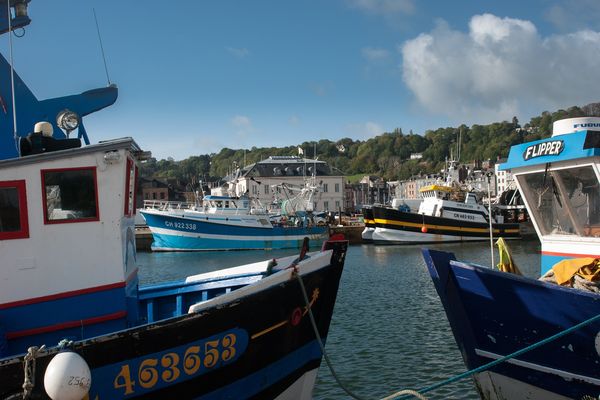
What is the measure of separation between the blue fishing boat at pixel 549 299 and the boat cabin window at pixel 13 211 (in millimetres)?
5020

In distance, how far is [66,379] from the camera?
479 centimetres

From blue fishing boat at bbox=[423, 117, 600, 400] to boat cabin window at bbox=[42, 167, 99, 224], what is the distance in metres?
4.34

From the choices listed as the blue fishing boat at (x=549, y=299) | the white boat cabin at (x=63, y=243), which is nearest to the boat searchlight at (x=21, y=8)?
the white boat cabin at (x=63, y=243)

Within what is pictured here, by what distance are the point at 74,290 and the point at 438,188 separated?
46.2 meters

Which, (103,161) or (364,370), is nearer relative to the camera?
(103,161)

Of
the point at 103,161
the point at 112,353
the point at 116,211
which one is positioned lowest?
the point at 112,353

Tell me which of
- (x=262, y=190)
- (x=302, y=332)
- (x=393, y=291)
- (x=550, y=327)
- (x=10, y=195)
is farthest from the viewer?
(x=262, y=190)

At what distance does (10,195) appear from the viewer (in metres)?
6.43

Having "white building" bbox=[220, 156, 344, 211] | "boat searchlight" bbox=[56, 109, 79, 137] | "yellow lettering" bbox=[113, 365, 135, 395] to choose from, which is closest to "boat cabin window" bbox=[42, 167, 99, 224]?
"yellow lettering" bbox=[113, 365, 135, 395]

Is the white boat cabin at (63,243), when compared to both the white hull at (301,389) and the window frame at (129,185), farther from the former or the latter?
the white hull at (301,389)

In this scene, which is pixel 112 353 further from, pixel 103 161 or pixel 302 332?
pixel 302 332

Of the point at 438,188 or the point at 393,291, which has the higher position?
the point at 438,188

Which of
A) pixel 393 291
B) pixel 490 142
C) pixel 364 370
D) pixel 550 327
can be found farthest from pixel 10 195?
pixel 490 142

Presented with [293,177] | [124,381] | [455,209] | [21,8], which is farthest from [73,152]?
[293,177]
